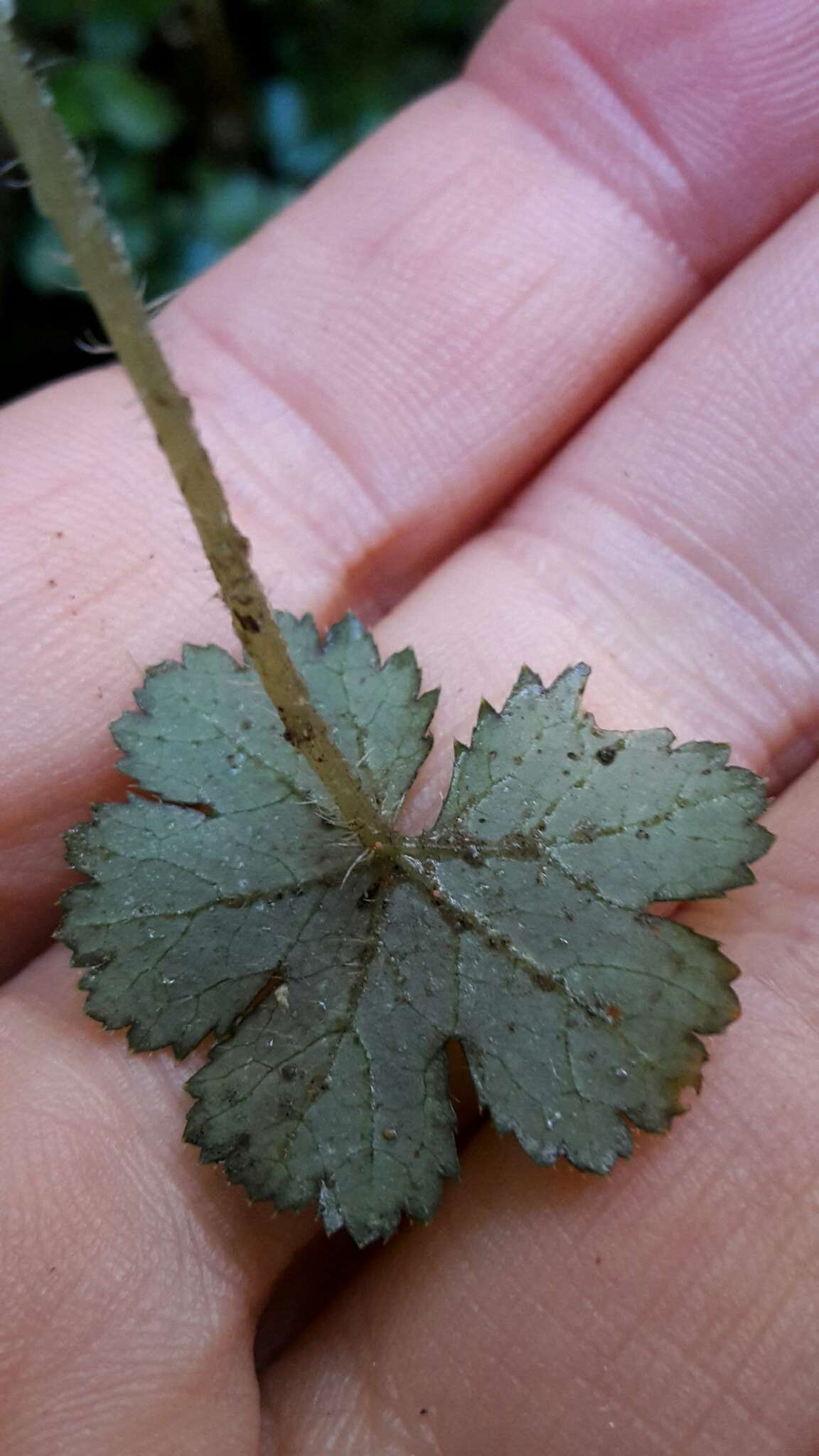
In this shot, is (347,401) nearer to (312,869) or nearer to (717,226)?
(717,226)

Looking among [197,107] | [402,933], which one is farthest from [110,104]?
[402,933]

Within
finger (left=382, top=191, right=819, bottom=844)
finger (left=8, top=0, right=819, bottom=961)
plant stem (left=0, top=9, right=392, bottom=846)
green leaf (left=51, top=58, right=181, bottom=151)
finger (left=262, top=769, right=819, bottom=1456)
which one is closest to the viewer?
plant stem (left=0, top=9, right=392, bottom=846)

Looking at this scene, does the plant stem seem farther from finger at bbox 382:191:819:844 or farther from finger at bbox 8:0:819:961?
finger at bbox 8:0:819:961

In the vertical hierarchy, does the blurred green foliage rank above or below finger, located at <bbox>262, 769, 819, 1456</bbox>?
above

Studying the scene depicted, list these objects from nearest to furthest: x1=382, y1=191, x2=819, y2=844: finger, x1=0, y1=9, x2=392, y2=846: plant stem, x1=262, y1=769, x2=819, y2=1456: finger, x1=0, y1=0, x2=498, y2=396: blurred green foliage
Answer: x1=0, y1=9, x2=392, y2=846: plant stem → x1=262, y1=769, x2=819, y2=1456: finger → x1=382, y1=191, x2=819, y2=844: finger → x1=0, y1=0, x2=498, y2=396: blurred green foliage

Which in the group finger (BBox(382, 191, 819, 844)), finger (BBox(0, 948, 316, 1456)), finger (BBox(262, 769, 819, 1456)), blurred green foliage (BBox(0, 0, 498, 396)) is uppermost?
blurred green foliage (BBox(0, 0, 498, 396))

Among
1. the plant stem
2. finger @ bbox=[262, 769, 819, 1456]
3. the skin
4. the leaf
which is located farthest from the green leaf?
finger @ bbox=[262, 769, 819, 1456]

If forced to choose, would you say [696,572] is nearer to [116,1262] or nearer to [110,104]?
[116,1262]

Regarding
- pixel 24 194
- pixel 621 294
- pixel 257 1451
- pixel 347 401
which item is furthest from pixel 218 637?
pixel 24 194

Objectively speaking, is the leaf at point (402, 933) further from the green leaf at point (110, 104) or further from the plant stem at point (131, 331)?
the green leaf at point (110, 104)
